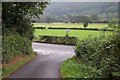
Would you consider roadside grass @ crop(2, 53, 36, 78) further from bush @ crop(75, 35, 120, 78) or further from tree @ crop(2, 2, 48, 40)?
bush @ crop(75, 35, 120, 78)

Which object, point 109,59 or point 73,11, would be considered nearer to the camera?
point 109,59

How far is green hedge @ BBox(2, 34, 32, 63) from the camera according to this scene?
18.7 m

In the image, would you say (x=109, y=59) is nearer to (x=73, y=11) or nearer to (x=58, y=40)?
(x=58, y=40)

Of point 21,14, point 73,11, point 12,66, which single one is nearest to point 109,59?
point 12,66

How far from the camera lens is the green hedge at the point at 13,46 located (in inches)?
738

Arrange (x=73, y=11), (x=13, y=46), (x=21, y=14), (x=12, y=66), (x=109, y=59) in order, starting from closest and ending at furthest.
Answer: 1. (x=109, y=59)
2. (x=12, y=66)
3. (x=13, y=46)
4. (x=21, y=14)
5. (x=73, y=11)

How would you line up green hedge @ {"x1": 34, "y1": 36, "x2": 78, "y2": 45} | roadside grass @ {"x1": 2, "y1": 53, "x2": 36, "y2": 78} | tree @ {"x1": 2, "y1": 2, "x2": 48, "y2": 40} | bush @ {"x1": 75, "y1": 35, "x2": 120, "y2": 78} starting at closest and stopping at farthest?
bush @ {"x1": 75, "y1": 35, "x2": 120, "y2": 78} < roadside grass @ {"x1": 2, "y1": 53, "x2": 36, "y2": 78} < tree @ {"x1": 2, "y1": 2, "x2": 48, "y2": 40} < green hedge @ {"x1": 34, "y1": 36, "x2": 78, "y2": 45}

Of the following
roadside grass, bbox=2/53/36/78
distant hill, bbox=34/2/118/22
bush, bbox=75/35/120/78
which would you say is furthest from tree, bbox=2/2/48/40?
distant hill, bbox=34/2/118/22

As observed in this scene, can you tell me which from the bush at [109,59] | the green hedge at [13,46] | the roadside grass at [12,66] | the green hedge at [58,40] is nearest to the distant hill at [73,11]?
the green hedge at [58,40]

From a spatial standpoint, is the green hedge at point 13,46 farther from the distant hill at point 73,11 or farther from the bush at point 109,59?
the distant hill at point 73,11

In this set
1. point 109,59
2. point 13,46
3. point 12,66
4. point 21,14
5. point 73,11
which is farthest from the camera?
point 73,11

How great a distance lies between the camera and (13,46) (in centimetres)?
2102

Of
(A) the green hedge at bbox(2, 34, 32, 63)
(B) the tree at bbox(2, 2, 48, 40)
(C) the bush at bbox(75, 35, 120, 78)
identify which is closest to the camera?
(C) the bush at bbox(75, 35, 120, 78)

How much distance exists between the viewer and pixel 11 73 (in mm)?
16578
